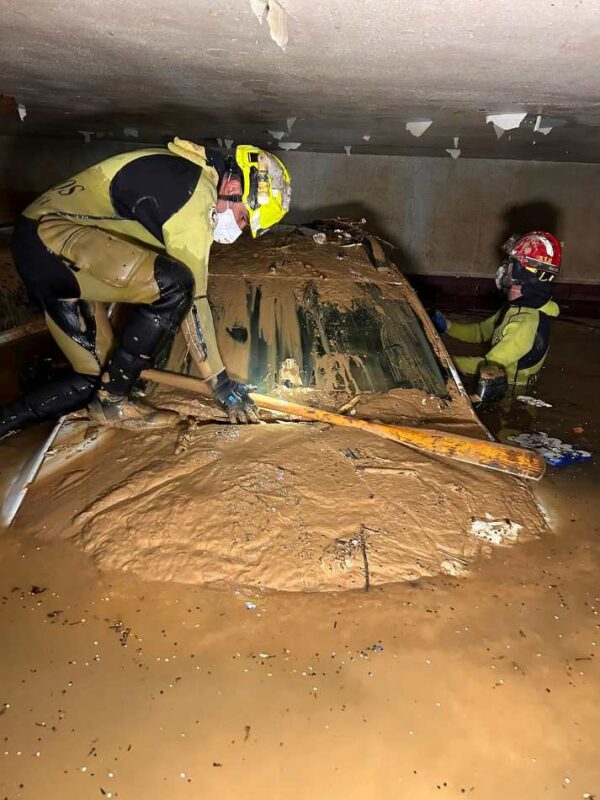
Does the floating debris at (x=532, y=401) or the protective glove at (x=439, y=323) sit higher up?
the protective glove at (x=439, y=323)

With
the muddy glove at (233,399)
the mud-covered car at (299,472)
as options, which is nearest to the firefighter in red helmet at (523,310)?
the mud-covered car at (299,472)

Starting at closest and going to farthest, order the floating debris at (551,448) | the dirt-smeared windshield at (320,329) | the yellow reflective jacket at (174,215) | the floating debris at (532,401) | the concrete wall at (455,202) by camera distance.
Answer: the yellow reflective jacket at (174,215)
the dirt-smeared windshield at (320,329)
the floating debris at (551,448)
the floating debris at (532,401)
the concrete wall at (455,202)

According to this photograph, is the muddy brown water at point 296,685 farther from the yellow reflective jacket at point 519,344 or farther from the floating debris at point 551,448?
the yellow reflective jacket at point 519,344

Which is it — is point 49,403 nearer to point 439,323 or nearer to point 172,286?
point 172,286

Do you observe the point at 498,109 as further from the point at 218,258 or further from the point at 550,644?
the point at 550,644

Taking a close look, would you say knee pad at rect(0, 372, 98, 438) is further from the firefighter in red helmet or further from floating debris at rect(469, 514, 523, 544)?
the firefighter in red helmet

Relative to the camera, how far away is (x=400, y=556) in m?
2.15

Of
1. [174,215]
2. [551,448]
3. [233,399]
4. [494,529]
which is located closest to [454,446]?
[494,529]

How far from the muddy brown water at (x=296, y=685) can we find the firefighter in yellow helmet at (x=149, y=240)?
3.20ft

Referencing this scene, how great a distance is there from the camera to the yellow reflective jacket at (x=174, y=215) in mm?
2535

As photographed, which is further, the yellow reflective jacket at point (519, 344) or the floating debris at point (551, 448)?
the yellow reflective jacket at point (519, 344)

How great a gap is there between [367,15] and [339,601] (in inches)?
85.3

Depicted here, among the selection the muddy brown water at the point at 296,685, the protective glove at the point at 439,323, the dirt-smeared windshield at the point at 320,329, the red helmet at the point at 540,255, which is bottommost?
the muddy brown water at the point at 296,685

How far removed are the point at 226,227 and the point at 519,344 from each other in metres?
2.51
